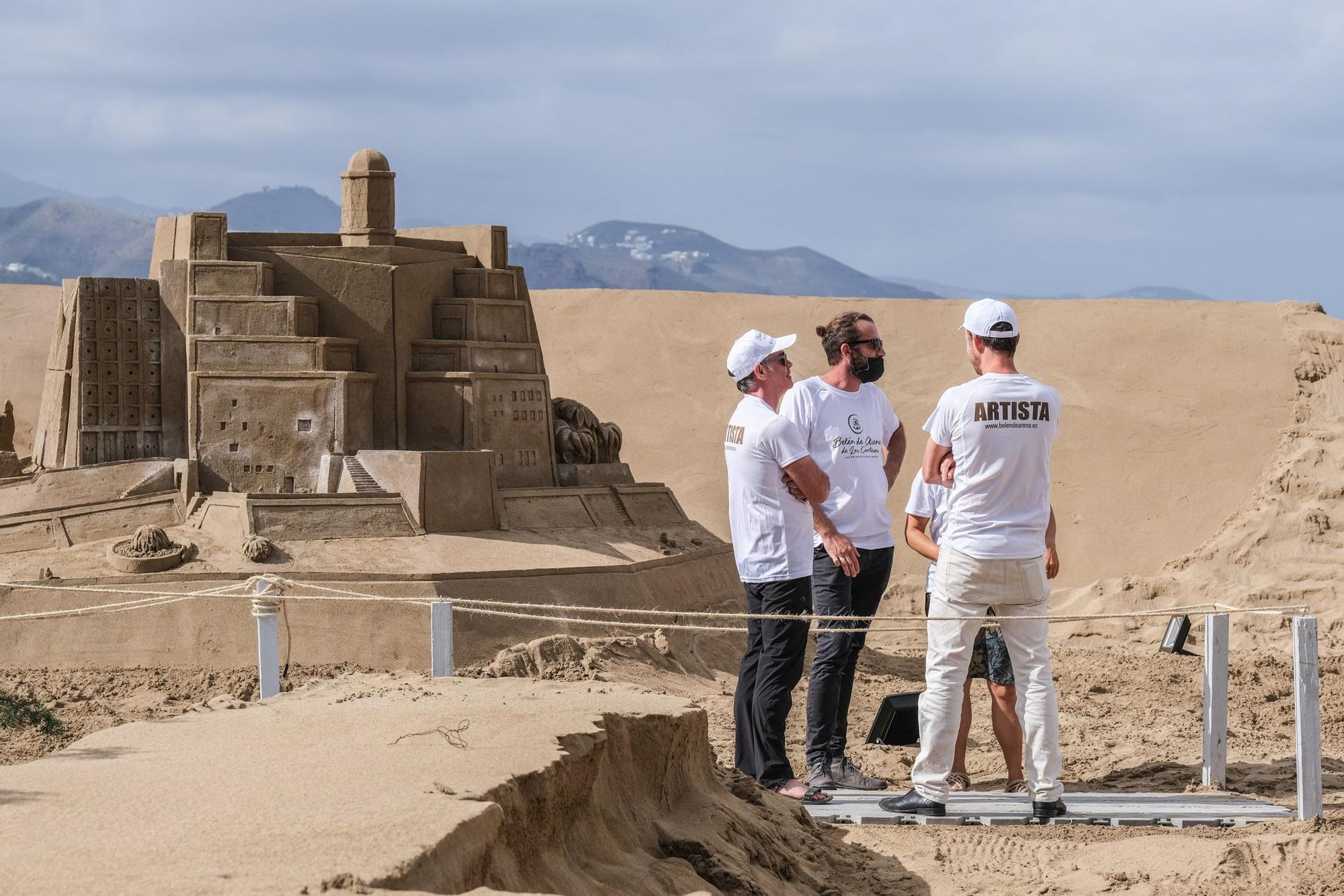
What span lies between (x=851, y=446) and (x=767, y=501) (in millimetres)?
502

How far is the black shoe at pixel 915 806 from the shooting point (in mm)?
5355

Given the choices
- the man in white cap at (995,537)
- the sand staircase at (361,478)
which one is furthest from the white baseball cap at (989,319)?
the sand staircase at (361,478)

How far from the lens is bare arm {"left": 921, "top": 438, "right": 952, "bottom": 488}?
5242 mm

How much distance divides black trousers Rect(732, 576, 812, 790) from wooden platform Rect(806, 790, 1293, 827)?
29cm

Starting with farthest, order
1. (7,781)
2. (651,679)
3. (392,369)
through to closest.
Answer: (392,369) < (651,679) < (7,781)

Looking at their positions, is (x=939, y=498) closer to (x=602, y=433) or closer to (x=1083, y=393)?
(x=602, y=433)

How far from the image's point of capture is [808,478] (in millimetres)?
5586

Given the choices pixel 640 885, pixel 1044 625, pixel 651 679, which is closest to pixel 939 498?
pixel 1044 625

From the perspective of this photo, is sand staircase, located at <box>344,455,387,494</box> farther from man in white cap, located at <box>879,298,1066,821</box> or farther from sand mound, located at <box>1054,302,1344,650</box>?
sand mound, located at <box>1054,302,1344,650</box>

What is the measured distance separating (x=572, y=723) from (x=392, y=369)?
7042 millimetres

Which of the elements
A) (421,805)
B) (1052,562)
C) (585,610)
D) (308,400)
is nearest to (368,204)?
(308,400)

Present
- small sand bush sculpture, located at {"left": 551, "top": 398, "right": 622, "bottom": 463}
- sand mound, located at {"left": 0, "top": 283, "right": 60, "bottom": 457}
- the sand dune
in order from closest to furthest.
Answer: small sand bush sculpture, located at {"left": 551, "top": 398, "right": 622, "bottom": 463}, the sand dune, sand mound, located at {"left": 0, "top": 283, "right": 60, "bottom": 457}

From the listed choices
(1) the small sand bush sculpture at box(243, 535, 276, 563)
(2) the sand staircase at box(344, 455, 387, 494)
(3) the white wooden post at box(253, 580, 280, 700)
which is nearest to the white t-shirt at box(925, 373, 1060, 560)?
(3) the white wooden post at box(253, 580, 280, 700)

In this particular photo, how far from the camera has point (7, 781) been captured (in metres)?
3.85
